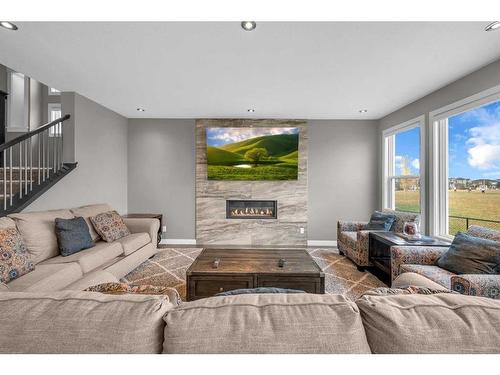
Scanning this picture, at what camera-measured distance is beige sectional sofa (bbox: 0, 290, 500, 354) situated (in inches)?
23.9

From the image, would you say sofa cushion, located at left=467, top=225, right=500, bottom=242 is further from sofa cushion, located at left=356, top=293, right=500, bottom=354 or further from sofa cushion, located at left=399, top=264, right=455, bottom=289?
sofa cushion, located at left=356, top=293, right=500, bottom=354

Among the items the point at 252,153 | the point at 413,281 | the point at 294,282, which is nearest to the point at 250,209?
the point at 252,153

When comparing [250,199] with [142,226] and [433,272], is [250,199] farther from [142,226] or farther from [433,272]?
[433,272]

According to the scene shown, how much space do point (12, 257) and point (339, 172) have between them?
481 centimetres

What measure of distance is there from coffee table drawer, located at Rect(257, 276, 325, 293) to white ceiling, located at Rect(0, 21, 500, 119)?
2.19m

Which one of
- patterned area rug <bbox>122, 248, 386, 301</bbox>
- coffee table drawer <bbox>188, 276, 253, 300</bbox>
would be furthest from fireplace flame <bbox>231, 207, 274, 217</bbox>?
coffee table drawer <bbox>188, 276, 253, 300</bbox>

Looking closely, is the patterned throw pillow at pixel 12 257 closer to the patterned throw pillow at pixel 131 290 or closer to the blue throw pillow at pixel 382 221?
the patterned throw pillow at pixel 131 290

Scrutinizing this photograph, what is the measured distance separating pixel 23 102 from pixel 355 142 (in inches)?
286

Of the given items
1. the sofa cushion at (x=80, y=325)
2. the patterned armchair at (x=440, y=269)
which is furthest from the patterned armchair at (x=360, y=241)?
the sofa cushion at (x=80, y=325)

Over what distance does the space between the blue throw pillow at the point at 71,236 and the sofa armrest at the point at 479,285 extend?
3512mm

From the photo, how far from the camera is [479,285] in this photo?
1572 mm

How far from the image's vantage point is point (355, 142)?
4715 mm

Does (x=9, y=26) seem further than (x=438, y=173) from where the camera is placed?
No
